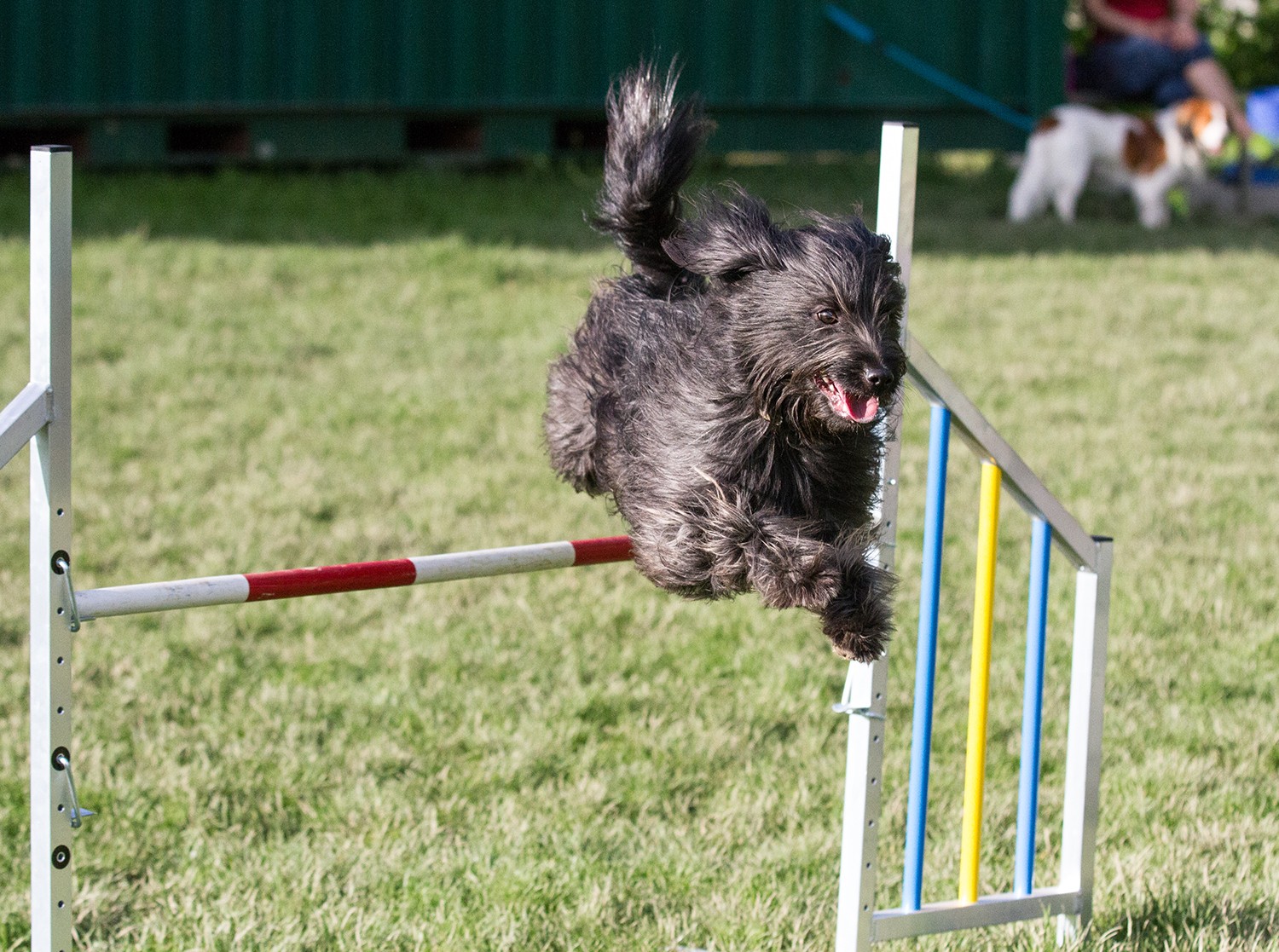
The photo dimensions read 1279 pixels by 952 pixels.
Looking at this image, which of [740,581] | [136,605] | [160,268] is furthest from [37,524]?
[160,268]

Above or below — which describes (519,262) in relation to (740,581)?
above

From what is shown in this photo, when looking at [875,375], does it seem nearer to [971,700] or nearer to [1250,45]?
[971,700]

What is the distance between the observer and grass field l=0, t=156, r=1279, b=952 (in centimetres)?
361

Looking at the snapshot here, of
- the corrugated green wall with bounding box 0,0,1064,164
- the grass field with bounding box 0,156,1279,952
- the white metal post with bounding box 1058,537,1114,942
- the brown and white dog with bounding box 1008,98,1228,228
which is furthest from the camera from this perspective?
the brown and white dog with bounding box 1008,98,1228,228

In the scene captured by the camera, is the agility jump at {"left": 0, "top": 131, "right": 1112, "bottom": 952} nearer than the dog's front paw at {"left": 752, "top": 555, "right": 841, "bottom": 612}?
No

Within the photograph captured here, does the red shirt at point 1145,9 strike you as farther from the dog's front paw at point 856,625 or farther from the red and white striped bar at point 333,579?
the dog's front paw at point 856,625

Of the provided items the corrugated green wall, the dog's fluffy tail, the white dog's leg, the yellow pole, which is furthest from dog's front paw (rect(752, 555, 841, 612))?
the white dog's leg

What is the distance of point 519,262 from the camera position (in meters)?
9.09

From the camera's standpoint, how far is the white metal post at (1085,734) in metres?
3.37

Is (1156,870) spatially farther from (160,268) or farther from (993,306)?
(160,268)

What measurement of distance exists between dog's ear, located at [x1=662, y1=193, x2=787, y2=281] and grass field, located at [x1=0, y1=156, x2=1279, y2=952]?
1.25 m

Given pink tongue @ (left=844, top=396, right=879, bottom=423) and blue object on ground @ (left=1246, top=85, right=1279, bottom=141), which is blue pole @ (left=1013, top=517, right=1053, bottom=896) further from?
blue object on ground @ (left=1246, top=85, right=1279, bottom=141)

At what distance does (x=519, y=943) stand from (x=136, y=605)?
4.12ft


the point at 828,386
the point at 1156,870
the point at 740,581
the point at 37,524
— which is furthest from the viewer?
the point at 1156,870
